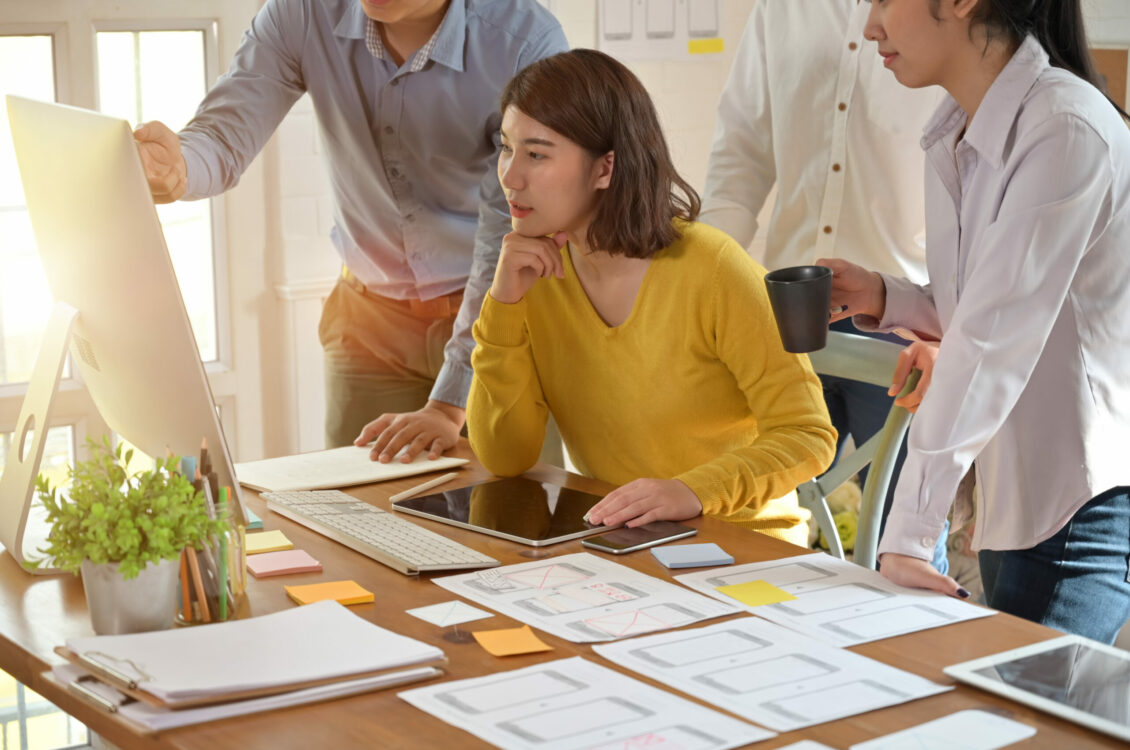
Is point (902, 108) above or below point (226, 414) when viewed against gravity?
above

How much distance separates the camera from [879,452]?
1.95 m

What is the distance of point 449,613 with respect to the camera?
131 centimetres

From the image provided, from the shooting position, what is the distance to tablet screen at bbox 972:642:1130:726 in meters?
1.08

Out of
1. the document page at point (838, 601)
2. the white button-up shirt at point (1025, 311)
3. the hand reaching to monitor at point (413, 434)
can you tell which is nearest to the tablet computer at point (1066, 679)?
the document page at point (838, 601)

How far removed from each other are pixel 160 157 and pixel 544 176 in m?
0.55

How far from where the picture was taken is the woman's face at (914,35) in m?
1.47

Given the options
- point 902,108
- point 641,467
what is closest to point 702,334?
point 641,467

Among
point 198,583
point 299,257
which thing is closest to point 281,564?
point 198,583

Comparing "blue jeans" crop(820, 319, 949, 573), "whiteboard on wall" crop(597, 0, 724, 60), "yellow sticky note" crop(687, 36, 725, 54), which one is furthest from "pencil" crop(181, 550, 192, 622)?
"yellow sticky note" crop(687, 36, 725, 54)

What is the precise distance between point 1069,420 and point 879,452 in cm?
46

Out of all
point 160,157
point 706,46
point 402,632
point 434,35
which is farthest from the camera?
point 706,46

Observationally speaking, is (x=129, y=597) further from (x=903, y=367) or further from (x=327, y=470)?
(x=903, y=367)

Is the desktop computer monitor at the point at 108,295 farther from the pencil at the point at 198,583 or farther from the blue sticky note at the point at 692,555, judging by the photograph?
the blue sticky note at the point at 692,555

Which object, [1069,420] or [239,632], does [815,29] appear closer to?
[1069,420]
